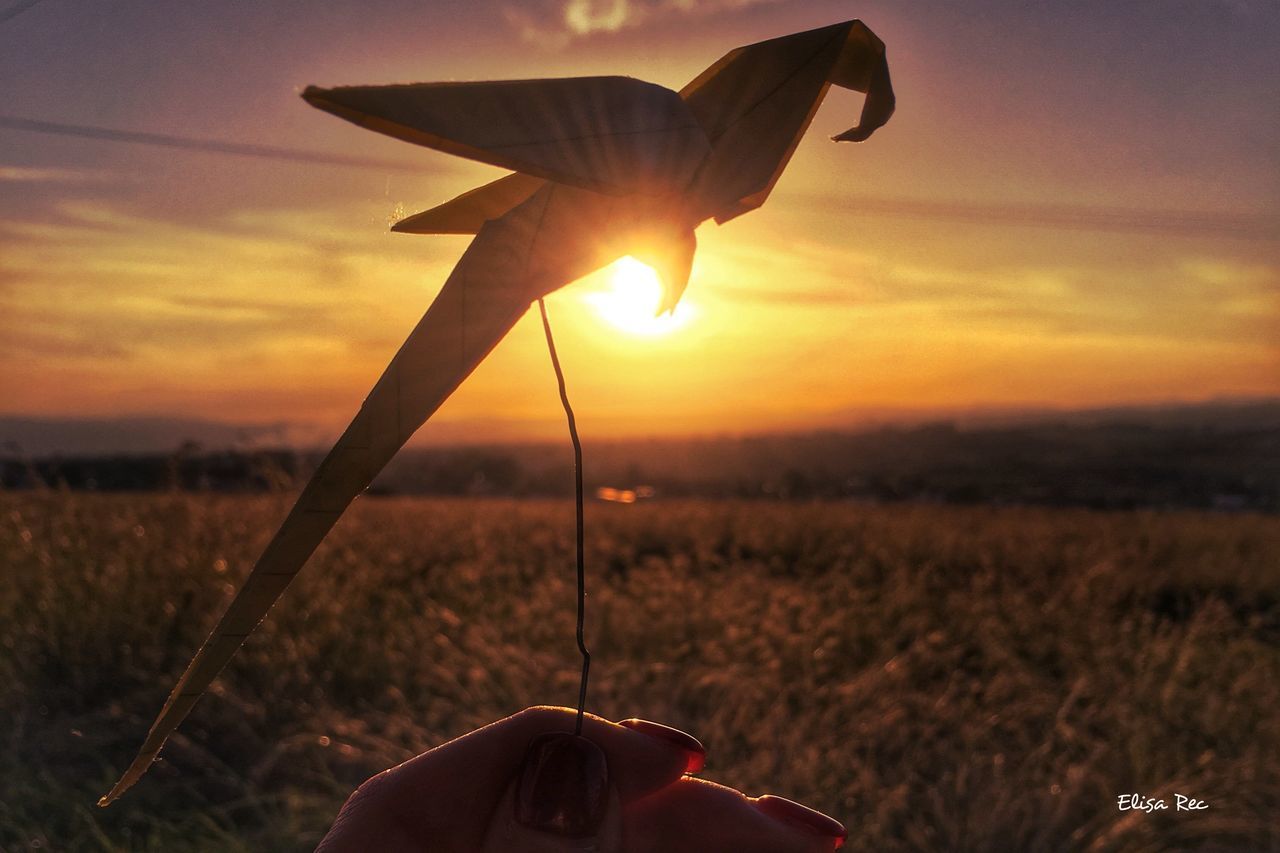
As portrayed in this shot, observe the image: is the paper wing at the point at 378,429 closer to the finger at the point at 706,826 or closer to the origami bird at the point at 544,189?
the origami bird at the point at 544,189

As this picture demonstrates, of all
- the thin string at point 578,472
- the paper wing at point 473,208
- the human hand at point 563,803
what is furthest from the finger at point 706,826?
the paper wing at point 473,208

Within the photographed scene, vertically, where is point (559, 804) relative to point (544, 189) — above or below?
below

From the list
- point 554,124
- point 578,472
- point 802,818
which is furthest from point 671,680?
point 554,124

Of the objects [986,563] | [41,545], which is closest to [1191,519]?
[986,563]

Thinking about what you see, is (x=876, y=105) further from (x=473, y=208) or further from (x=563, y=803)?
(x=563, y=803)

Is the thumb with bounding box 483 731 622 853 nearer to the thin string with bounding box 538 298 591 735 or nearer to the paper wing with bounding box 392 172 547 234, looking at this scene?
the thin string with bounding box 538 298 591 735
